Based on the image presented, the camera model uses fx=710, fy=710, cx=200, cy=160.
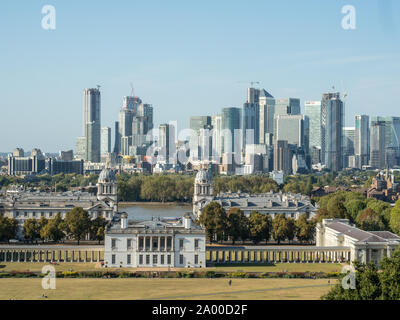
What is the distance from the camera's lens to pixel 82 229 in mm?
67062

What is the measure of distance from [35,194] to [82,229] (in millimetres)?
29300

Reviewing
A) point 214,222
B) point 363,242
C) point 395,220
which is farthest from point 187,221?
point 395,220

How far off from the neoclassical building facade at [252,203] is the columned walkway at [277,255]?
2147cm

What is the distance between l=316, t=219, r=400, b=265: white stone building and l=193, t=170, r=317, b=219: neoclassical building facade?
651 inches

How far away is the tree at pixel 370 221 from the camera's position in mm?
73875

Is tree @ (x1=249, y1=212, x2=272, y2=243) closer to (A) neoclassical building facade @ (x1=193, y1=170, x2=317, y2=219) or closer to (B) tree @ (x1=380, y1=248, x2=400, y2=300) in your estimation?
(A) neoclassical building facade @ (x1=193, y1=170, x2=317, y2=219)

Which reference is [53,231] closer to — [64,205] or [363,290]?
[64,205]

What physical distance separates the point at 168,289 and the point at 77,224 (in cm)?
2428

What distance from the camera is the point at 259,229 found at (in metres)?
69.6

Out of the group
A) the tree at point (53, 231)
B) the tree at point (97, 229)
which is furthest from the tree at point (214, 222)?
the tree at point (53, 231)

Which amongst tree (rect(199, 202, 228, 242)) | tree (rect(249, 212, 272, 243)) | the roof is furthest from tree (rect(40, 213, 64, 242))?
the roof

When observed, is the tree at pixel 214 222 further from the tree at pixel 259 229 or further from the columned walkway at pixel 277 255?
the columned walkway at pixel 277 255
